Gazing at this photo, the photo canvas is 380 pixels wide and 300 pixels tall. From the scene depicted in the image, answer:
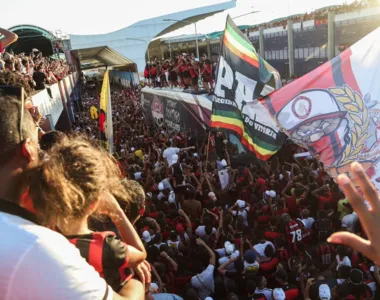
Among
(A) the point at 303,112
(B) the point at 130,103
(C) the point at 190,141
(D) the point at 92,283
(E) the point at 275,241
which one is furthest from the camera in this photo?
(B) the point at 130,103

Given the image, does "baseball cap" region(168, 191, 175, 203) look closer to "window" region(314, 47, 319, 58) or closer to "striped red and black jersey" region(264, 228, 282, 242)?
"striped red and black jersey" region(264, 228, 282, 242)

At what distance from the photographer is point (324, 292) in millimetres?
3572

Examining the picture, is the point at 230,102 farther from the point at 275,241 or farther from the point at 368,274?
the point at 368,274

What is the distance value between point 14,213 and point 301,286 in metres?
3.43

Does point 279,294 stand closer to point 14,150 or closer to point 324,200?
point 324,200

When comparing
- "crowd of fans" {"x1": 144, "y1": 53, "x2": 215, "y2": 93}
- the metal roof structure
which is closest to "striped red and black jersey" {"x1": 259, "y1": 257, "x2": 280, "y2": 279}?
"crowd of fans" {"x1": 144, "y1": 53, "x2": 215, "y2": 93}

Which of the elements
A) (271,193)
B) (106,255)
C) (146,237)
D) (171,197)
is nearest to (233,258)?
(146,237)

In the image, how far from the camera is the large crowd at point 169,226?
3.30 ft

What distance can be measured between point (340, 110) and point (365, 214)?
123 inches

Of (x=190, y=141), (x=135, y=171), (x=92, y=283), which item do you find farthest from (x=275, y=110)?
Answer: (x=190, y=141)

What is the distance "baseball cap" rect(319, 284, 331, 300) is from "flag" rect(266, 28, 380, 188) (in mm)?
1106

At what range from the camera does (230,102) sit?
21.5 ft

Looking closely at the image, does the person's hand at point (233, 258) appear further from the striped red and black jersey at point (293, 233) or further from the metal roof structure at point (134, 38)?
the metal roof structure at point (134, 38)

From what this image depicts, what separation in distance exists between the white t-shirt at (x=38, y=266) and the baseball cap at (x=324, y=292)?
3110 mm
